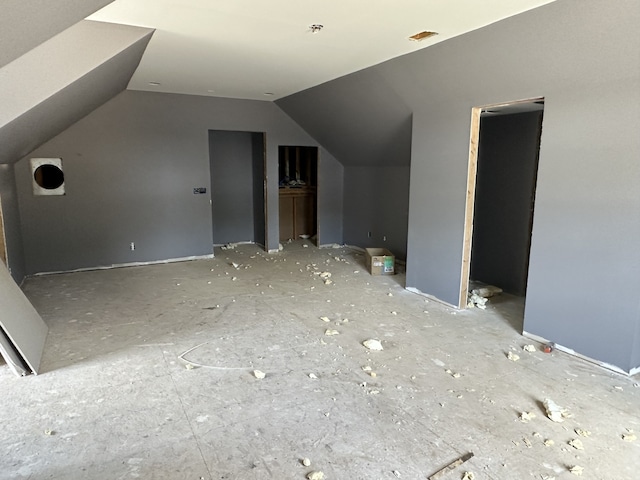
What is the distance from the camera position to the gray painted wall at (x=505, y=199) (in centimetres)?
487

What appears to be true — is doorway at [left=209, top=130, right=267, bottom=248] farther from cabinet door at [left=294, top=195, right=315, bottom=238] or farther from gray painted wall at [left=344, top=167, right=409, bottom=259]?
gray painted wall at [left=344, top=167, right=409, bottom=259]

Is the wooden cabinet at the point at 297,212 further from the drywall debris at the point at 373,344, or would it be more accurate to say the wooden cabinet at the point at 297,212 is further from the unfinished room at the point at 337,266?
the drywall debris at the point at 373,344

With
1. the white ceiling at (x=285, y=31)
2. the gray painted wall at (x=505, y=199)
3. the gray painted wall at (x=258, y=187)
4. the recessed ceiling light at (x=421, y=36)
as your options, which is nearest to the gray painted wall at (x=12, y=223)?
the white ceiling at (x=285, y=31)

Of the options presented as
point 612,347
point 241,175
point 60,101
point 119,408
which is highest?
point 60,101

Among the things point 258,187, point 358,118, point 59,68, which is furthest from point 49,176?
point 358,118

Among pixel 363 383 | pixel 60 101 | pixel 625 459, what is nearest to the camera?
pixel 625 459

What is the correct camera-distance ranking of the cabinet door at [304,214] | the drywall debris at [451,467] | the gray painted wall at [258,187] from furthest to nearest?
the cabinet door at [304,214], the gray painted wall at [258,187], the drywall debris at [451,467]

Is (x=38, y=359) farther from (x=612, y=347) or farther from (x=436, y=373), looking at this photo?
(x=612, y=347)

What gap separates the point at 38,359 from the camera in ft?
10.3

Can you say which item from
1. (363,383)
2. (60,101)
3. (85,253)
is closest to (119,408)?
(363,383)

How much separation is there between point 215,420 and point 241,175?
598cm

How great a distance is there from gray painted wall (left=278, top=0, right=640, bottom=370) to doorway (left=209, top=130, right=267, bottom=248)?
4.19 metres

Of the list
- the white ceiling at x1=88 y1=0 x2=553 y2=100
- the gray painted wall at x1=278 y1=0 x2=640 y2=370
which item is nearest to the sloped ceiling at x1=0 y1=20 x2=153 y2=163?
the white ceiling at x1=88 y1=0 x2=553 y2=100

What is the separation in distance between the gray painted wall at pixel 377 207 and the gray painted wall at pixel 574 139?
220 cm
